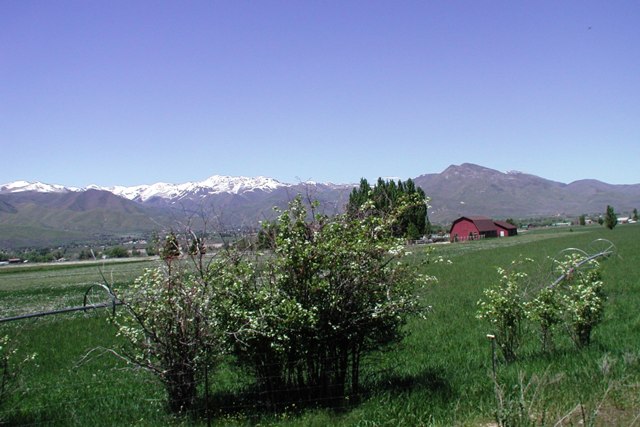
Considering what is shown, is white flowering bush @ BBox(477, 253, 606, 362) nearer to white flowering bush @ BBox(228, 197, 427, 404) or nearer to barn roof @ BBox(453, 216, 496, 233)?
white flowering bush @ BBox(228, 197, 427, 404)

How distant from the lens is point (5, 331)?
19906 millimetres

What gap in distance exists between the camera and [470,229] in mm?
119000

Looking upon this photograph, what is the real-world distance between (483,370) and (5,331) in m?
17.7

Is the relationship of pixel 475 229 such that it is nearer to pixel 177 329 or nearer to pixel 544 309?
pixel 544 309

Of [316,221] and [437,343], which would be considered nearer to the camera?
[316,221]

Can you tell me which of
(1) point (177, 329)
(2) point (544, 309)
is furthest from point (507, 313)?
(1) point (177, 329)

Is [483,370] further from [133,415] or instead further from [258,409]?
[133,415]

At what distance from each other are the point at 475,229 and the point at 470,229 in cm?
136

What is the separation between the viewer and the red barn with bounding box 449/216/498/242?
118 m

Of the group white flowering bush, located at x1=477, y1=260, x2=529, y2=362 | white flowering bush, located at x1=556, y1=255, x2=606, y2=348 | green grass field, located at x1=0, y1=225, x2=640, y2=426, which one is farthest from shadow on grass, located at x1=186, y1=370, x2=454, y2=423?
white flowering bush, located at x1=556, y1=255, x2=606, y2=348

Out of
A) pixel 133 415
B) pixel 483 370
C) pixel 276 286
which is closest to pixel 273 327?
pixel 276 286

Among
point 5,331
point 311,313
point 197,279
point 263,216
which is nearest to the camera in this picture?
point 311,313

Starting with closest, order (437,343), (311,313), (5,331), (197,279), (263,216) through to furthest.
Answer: (311,313), (197,279), (263,216), (437,343), (5,331)

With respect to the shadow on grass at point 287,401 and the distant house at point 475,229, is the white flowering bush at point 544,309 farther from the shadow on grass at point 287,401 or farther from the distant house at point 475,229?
the distant house at point 475,229
